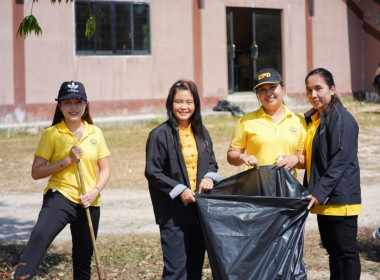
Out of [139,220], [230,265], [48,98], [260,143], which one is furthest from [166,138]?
[48,98]

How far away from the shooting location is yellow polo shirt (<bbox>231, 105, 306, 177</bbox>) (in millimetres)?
4469

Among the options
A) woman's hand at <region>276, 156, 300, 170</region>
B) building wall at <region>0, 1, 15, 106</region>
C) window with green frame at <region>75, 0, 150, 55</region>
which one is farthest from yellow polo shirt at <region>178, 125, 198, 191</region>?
window with green frame at <region>75, 0, 150, 55</region>

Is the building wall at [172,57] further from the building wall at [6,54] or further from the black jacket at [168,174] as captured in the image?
the black jacket at [168,174]

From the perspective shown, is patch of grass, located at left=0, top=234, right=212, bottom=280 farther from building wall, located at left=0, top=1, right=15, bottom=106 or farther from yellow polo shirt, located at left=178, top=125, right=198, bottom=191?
building wall, located at left=0, top=1, right=15, bottom=106

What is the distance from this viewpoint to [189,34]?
17.0 meters

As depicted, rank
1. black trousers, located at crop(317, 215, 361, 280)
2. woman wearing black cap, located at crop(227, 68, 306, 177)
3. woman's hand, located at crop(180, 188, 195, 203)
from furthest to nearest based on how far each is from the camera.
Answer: woman wearing black cap, located at crop(227, 68, 306, 177) < black trousers, located at crop(317, 215, 361, 280) < woman's hand, located at crop(180, 188, 195, 203)

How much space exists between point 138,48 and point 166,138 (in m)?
12.3

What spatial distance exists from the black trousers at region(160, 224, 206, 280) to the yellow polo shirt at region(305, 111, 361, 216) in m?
0.89

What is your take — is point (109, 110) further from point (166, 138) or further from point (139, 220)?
point (166, 138)

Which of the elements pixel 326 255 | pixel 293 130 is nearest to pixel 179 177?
pixel 293 130

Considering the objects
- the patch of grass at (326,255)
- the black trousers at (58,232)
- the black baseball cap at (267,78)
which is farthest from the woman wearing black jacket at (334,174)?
the black trousers at (58,232)

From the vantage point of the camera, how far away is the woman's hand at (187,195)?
425cm

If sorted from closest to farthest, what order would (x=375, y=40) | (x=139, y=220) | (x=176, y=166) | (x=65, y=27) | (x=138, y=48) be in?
(x=176, y=166) → (x=139, y=220) → (x=65, y=27) → (x=138, y=48) → (x=375, y=40)

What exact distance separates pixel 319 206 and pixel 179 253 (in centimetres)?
103
